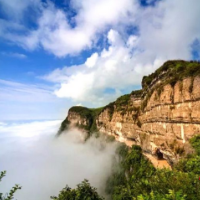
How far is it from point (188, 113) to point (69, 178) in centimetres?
9565

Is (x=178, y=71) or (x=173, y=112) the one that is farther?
(x=178, y=71)

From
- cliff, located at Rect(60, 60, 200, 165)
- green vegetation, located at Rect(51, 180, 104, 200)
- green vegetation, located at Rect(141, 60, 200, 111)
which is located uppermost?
green vegetation, located at Rect(141, 60, 200, 111)

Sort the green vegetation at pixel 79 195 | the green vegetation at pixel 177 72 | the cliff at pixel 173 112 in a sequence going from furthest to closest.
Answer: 1. the green vegetation at pixel 177 72
2. the cliff at pixel 173 112
3. the green vegetation at pixel 79 195

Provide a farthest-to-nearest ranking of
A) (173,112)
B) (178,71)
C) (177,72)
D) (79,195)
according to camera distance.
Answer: (177,72) → (178,71) → (173,112) → (79,195)

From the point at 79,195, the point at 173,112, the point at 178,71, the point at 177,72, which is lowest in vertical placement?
the point at 79,195

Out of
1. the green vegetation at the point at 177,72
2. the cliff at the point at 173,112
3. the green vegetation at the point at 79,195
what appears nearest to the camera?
the green vegetation at the point at 79,195

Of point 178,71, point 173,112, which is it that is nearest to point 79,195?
point 173,112

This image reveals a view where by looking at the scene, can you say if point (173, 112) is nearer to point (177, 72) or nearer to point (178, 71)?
point (177, 72)

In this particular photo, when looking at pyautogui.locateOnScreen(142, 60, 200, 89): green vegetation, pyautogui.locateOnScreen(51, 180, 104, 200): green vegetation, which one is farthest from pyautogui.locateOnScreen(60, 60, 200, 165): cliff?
pyautogui.locateOnScreen(51, 180, 104, 200): green vegetation

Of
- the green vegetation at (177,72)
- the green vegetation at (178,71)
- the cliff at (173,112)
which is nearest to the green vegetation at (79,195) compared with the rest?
the cliff at (173,112)

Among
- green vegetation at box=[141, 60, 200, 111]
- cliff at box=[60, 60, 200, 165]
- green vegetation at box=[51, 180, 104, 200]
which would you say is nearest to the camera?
green vegetation at box=[51, 180, 104, 200]

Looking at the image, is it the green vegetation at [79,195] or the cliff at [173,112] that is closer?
the green vegetation at [79,195]

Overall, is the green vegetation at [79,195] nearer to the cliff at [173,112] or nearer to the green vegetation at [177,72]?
the cliff at [173,112]

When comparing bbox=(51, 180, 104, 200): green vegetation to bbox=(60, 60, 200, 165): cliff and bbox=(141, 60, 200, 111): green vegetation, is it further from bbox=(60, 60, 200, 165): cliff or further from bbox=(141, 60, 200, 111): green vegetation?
bbox=(141, 60, 200, 111): green vegetation
